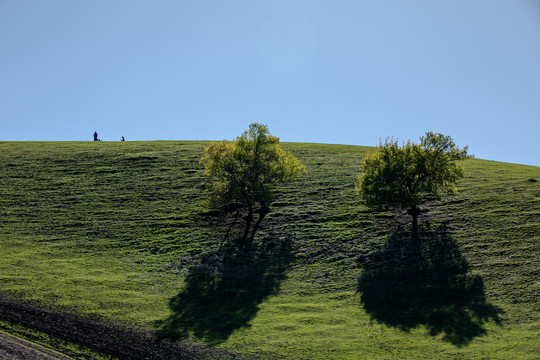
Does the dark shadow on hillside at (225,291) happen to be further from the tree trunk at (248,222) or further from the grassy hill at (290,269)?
the tree trunk at (248,222)

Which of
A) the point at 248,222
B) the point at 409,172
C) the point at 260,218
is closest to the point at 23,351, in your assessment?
the point at 248,222

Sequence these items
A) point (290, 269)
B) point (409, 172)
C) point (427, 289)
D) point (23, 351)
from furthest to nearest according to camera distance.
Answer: point (409, 172) < point (290, 269) < point (427, 289) < point (23, 351)

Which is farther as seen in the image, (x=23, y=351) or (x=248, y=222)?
(x=248, y=222)

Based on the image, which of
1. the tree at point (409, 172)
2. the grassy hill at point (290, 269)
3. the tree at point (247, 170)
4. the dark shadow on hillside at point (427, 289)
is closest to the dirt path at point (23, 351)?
the grassy hill at point (290, 269)

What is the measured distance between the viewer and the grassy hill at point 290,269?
29.1m

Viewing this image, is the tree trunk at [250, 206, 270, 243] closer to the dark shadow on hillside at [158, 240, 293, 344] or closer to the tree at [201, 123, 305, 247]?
the tree at [201, 123, 305, 247]

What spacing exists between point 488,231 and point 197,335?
3406 cm

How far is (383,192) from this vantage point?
42.8 metres

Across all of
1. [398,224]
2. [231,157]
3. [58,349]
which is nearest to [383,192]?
[398,224]

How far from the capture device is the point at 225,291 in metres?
36.8

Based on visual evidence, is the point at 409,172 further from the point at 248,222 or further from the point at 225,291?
the point at 225,291

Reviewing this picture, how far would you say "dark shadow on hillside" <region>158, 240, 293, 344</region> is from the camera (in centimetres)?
3123

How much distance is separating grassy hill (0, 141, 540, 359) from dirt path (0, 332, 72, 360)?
1.06 metres

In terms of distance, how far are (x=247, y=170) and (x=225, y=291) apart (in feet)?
51.7
